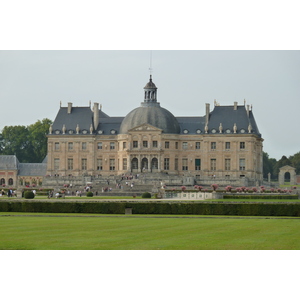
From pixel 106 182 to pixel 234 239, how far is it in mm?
55766

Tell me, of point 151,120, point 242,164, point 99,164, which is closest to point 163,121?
point 151,120

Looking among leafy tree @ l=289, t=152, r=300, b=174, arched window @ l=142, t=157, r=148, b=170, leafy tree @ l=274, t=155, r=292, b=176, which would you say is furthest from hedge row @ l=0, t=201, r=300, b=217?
leafy tree @ l=274, t=155, r=292, b=176

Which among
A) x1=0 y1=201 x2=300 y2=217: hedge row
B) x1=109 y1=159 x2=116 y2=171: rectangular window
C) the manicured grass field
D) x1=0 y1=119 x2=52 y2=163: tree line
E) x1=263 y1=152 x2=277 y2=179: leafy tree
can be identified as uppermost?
x1=0 y1=119 x2=52 y2=163: tree line

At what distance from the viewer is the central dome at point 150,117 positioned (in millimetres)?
93312

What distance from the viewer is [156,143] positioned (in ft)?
304

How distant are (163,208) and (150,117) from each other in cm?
5011

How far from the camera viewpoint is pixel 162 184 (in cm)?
7688

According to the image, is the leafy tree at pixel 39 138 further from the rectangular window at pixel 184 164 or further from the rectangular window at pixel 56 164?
the rectangular window at pixel 184 164

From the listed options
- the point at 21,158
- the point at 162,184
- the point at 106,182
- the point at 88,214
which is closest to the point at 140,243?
the point at 88,214

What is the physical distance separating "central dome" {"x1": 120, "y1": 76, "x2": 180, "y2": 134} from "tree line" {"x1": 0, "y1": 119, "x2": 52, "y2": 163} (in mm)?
21811

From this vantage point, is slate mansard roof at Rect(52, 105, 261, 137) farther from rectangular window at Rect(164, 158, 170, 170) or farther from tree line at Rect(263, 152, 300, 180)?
tree line at Rect(263, 152, 300, 180)

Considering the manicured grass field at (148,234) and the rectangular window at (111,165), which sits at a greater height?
the rectangular window at (111,165)

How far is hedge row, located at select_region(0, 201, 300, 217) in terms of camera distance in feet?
141

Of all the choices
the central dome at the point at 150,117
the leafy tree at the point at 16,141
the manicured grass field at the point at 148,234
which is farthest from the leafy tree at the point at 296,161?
the manicured grass field at the point at 148,234
